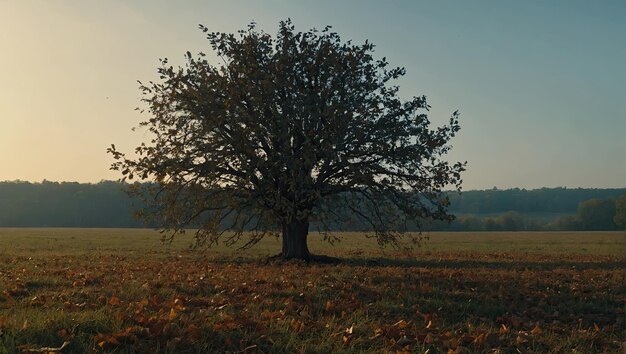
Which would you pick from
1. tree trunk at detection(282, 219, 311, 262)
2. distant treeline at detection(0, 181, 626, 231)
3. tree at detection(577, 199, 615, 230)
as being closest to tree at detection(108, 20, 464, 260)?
tree trunk at detection(282, 219, 311, 262)

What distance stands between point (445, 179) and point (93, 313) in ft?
56.2

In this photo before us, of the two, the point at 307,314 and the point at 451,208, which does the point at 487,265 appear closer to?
the point at 307,314

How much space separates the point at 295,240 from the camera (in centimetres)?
2372

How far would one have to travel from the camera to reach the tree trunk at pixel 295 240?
23.5m

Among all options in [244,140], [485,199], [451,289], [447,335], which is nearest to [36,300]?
[447,335]

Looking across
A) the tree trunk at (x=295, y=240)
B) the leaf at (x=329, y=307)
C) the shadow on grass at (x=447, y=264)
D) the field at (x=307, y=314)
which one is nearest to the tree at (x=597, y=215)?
the shadow on grass at (x=447, y=264)

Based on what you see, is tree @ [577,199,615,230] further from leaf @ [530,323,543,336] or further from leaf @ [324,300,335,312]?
leaf @ [324,300,335,312]

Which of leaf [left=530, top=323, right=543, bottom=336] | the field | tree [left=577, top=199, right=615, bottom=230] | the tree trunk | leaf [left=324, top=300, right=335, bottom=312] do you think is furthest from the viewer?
tree [left=577, top=199, right=615, bottom=230]

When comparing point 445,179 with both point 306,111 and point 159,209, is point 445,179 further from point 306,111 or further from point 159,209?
point 159,209

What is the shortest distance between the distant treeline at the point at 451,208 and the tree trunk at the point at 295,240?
69.9 meters

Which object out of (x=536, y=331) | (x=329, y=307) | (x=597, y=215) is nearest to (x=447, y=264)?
(x=329, y=307)

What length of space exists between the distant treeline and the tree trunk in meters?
69.9

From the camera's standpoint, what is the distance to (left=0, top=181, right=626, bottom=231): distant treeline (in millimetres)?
108312

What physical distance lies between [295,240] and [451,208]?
114546 millimetres
